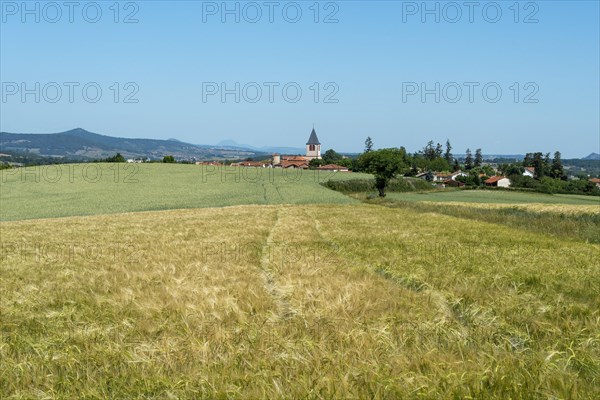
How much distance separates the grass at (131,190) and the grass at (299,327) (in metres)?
37.2

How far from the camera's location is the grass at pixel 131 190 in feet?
155

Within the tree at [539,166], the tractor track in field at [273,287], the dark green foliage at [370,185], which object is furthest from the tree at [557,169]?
the tractor track in field at [273,287]

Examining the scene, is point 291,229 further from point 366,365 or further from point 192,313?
point 366,365

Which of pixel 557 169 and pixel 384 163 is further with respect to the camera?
pixel 557 169

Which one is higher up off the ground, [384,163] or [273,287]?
[384,163]

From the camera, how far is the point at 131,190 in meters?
64.0

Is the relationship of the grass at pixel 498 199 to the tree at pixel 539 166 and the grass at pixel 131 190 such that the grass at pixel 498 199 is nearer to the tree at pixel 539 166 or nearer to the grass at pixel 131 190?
the grass at pixel 131 190

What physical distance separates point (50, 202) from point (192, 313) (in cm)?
5604

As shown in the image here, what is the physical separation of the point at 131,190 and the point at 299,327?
64.0m

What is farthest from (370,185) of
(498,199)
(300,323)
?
(300,323)

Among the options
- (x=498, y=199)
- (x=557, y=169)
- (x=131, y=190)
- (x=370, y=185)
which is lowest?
(x=498, y=199)

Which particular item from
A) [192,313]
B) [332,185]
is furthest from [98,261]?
[332,185]

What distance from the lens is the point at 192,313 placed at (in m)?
5.55

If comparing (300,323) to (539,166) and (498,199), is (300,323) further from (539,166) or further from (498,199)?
(539,166)
